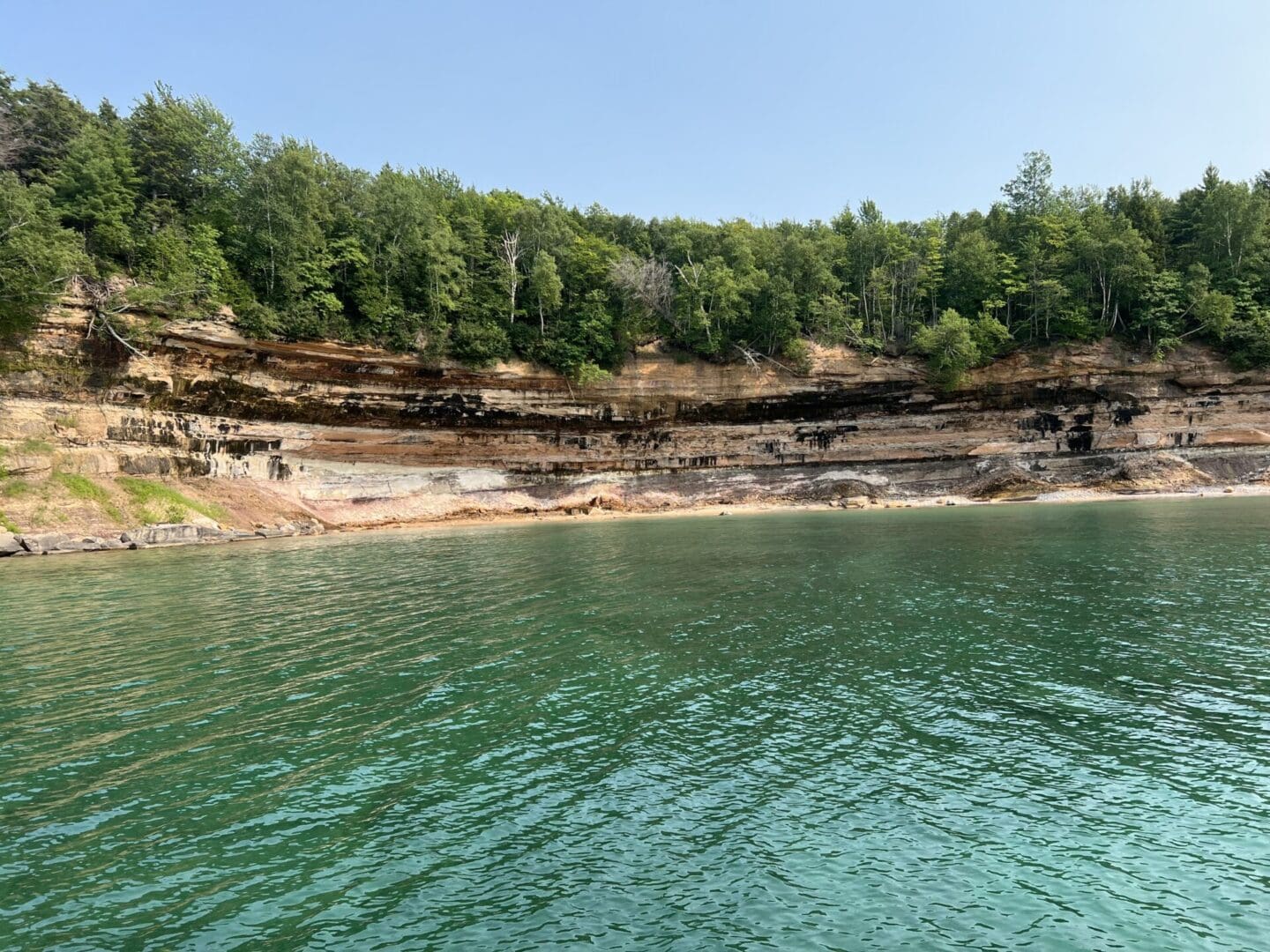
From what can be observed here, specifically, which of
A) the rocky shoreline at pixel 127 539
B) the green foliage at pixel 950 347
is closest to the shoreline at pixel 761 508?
the rocky shoreline at pixel 127 539

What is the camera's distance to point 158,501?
35.6m

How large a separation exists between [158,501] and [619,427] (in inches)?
1295

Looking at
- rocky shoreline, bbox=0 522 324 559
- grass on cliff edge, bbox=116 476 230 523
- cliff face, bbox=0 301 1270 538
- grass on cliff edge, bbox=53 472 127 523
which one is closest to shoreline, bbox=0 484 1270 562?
cliff face, bbox=0 301 1270 538

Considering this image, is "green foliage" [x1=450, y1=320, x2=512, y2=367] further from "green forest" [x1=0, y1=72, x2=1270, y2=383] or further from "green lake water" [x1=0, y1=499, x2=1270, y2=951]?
"green lake water" [x1=0, y1=499, x2=1270, y2=951]

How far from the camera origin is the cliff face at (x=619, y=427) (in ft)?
130

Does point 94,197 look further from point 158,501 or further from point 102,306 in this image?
point 158,501

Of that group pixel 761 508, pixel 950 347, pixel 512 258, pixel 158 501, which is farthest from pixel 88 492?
pixel 950 347

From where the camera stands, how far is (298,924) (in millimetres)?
5223

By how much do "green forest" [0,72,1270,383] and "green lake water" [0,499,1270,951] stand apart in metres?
32.2

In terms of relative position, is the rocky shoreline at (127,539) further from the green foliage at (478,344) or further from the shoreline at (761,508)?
the green foliage at (478,344)

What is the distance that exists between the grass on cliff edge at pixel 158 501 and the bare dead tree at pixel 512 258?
89.2ft

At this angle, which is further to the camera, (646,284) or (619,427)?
(646,284)

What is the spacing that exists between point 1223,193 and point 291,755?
78840 mm

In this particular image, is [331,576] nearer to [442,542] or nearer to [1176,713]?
[442,542]
